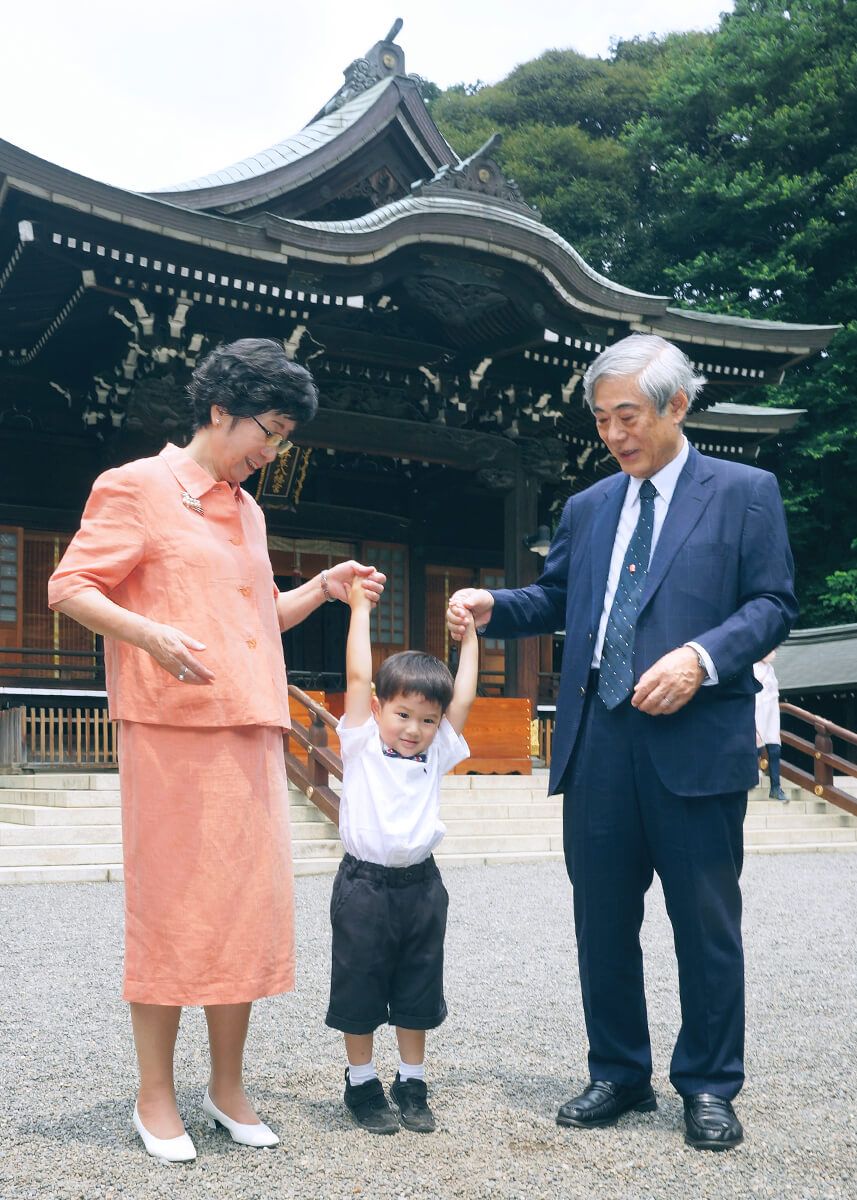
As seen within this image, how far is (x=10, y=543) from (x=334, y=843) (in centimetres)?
566

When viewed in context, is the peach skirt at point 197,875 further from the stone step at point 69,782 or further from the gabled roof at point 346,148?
the gabled roof at point 346,148

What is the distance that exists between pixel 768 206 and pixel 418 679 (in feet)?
80.3

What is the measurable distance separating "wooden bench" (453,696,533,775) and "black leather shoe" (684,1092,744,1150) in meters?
9.28

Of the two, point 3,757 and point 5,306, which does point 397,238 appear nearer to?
point 5,306

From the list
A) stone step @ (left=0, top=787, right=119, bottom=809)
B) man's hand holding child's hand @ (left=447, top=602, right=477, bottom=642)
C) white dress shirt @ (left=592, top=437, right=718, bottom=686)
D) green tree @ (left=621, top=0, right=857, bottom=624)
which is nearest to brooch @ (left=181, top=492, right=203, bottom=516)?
man's hand holding child's hand @ (left=447, top=602, right=477, bottom=642)

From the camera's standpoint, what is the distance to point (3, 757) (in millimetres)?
10945

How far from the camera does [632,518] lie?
3.28 meters

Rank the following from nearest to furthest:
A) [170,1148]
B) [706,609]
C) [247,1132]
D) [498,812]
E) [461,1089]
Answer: [170,1148] < [247,1132] < [706,609] < [461,1089] < [498,812]

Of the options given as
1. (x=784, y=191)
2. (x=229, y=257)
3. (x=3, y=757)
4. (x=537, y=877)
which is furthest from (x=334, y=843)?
(x=784, y=191)

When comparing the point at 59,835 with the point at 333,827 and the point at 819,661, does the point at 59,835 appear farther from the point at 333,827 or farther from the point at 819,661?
the point at 819,661

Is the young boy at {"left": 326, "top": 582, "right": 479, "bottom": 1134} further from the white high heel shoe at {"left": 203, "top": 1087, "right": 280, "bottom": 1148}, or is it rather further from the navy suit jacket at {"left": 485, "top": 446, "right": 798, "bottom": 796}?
the navy suit jacket at {"left": 485, "top": 446, "right": 798, "bottom": 796}

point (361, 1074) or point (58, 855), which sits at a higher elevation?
point (361, 1074)

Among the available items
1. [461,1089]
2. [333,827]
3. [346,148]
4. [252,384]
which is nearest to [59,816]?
[333,827]

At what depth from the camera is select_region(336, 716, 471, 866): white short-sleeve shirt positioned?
2.99 m
